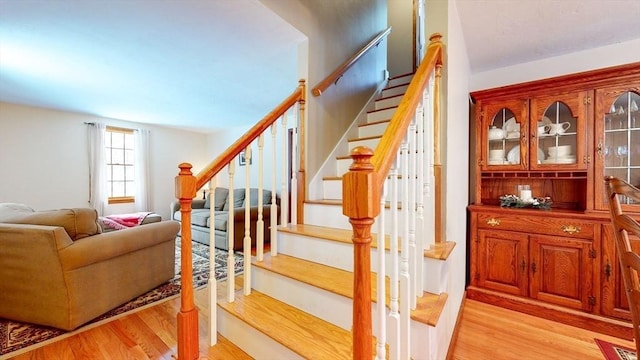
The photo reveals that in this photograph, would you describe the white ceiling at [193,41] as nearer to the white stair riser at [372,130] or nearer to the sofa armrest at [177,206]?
the white stair riser at [372,130]

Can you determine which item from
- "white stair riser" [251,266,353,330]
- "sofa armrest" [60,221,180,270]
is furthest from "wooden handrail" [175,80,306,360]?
"sofa armrest" [60,221,180,270]

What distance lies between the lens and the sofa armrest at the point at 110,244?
1793 mm

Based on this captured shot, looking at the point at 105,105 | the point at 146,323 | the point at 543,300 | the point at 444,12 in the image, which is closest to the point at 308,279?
the point at 146,323

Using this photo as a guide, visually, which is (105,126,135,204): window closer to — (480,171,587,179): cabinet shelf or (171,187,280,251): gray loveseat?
(171,187,280,251): gray loveseat

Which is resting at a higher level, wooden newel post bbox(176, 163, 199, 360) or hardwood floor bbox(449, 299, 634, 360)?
wooden newel post bbox(176, 163, 199, 360)

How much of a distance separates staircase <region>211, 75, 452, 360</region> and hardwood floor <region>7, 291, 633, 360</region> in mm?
202

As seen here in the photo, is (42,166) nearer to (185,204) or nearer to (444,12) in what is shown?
(185,204)

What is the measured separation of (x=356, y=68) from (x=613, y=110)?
6.78 ft

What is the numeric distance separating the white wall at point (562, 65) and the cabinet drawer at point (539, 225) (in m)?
1.26

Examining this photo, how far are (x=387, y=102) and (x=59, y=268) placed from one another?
122 inches

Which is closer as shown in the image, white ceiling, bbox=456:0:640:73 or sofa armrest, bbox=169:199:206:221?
white ceiling, bbox=456:0:640:73

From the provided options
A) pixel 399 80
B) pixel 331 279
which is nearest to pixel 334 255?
pixel 331 279

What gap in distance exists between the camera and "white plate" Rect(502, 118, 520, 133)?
7.36ft

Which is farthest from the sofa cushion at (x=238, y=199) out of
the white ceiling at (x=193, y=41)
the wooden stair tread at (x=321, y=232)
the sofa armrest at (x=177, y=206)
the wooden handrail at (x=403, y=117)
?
the wooden handrail at (x=403, y=117)
